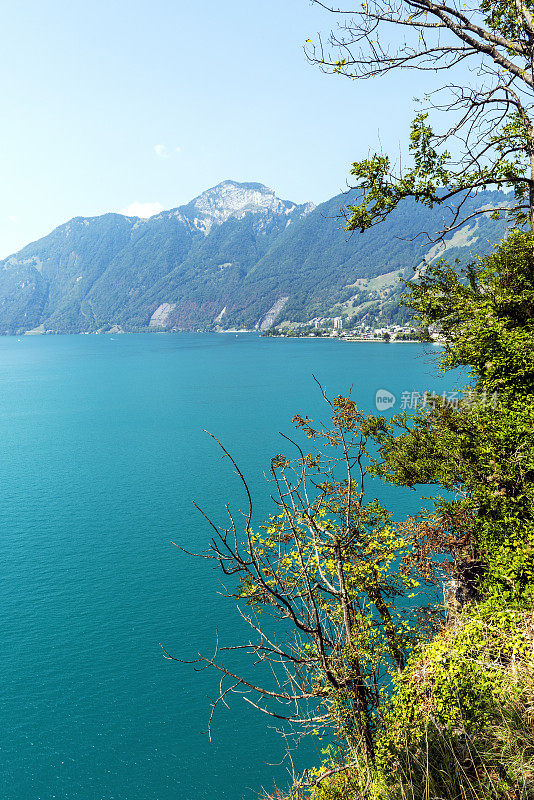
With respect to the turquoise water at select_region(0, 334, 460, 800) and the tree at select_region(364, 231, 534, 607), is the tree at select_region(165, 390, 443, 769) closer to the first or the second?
the tree at select_region(364, 231, 534, 607)

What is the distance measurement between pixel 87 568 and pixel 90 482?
16838mm

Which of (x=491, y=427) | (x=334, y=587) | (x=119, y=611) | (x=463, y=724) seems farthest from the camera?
(x=119, y=611)

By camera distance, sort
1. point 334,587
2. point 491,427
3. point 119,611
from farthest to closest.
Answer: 1. point 119,611
2. point 491,427
3. point 334,587

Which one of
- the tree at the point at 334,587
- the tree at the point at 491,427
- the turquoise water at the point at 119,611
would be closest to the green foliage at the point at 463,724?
the tree at the point at 334,587

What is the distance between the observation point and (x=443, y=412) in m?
16.9

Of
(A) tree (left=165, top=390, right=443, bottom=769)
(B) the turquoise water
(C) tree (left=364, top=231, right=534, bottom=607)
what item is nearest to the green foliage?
(A) tree (left=165, top=390, right=443, bottom=769)

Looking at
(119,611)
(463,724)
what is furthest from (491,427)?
(119,611)

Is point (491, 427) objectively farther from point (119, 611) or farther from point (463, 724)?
point (119, 611)

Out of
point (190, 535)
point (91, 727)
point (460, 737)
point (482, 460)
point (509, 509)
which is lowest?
point (91, 727)

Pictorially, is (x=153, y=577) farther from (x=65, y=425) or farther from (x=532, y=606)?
(x=65, y=425)

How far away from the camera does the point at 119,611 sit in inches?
1014

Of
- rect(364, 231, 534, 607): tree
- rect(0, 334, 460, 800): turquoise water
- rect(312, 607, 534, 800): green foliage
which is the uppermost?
rect(364, 231, 534, 607): tree

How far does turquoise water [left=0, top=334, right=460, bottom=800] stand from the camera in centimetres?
1711

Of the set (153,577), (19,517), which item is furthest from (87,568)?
(19,517)
